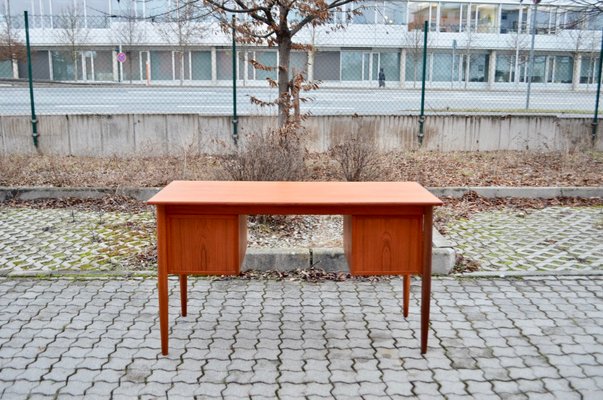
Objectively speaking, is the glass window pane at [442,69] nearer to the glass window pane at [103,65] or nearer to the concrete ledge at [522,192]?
A: the glass window pane at [103,65]

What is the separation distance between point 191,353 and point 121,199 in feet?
15.3

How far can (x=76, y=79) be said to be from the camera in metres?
35.5

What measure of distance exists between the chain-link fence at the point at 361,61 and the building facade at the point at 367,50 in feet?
0.24

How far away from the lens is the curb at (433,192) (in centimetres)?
842

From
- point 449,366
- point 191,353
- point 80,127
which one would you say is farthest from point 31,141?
point 449,366

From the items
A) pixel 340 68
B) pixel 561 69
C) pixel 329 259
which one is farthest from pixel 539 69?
pixel 329 259

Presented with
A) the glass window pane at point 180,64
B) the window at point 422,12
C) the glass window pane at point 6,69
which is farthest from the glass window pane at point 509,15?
the glass window pane at point 6,69

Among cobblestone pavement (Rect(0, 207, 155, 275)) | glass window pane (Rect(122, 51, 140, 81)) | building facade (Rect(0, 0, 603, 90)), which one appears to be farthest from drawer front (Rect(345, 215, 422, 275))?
glass window pane (Rect(122, 51, 140, 81))

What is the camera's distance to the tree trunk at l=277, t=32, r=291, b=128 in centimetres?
934

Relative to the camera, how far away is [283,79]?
376 inches

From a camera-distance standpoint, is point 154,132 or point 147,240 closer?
point 147,240

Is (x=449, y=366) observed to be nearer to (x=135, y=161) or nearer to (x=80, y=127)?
(x=135, y=161)

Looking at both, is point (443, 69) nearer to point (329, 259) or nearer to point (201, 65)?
point (201, 65)

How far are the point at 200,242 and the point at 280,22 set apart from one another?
5.85 meters
